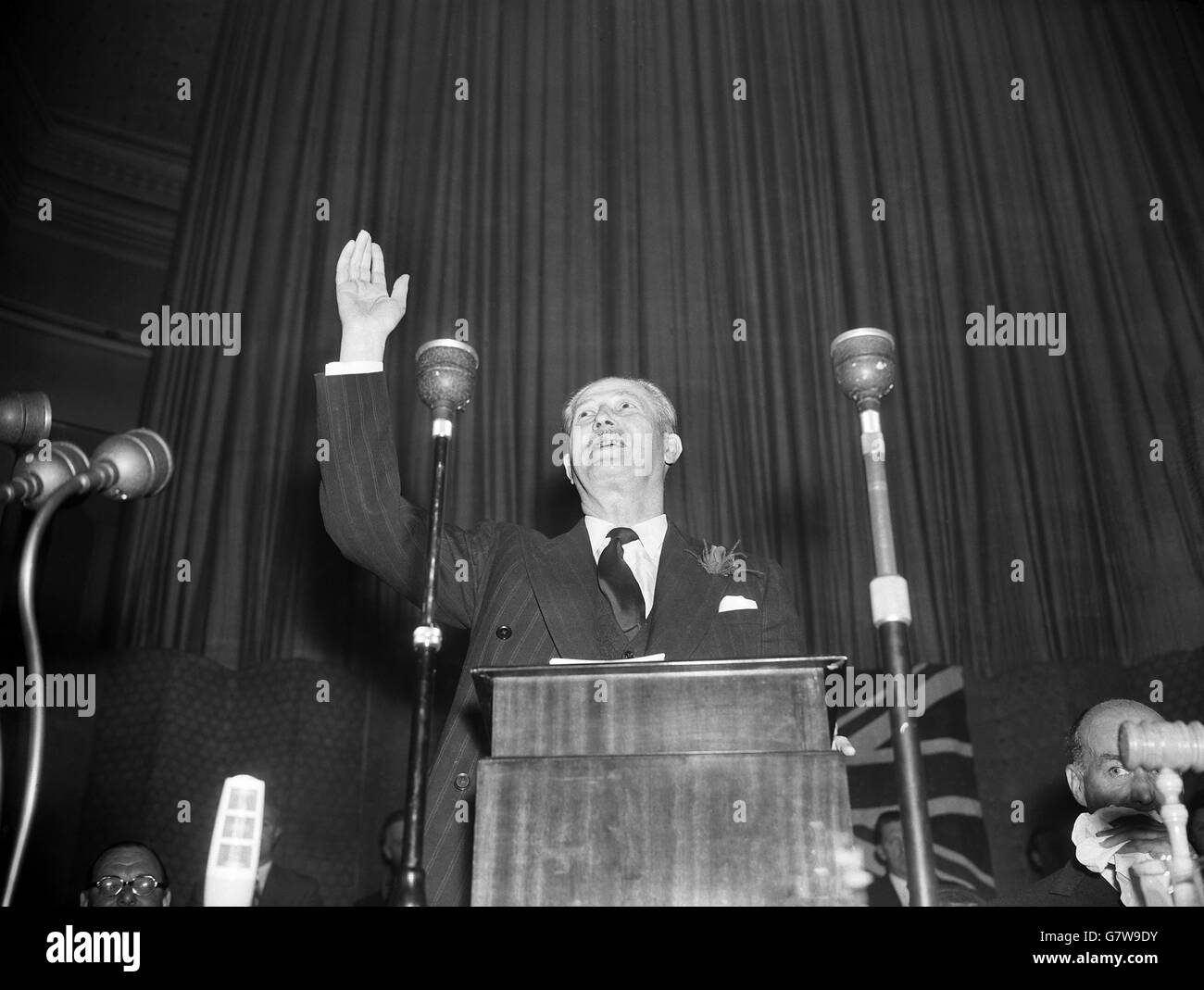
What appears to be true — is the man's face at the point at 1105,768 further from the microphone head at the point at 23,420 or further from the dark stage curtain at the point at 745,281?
the microphone head at the point at 23,420

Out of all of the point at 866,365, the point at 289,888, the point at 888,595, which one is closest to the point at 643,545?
the point at 866,365

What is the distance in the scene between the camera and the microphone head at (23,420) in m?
1.72

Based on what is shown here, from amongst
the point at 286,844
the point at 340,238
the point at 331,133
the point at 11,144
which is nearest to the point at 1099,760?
the point at 286,844

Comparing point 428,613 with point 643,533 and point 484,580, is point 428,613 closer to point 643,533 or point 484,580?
point 484,580

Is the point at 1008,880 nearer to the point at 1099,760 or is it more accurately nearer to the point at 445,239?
the point at 1099,760

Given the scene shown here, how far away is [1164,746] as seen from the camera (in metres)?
1.40

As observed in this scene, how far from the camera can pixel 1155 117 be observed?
460 cm

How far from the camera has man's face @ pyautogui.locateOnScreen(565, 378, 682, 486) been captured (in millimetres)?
2580

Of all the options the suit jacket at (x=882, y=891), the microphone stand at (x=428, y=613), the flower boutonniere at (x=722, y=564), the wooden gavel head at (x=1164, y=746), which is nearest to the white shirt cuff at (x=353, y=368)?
the microphone stand at (x=428, y=613)

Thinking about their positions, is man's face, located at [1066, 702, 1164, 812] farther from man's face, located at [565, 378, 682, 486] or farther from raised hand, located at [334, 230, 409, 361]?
raised hand, located at [334, 230, 409, 361]

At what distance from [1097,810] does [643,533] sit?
121cm

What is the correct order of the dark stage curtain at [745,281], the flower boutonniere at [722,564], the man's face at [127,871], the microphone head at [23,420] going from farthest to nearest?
the dark stage curtain at [745,281]
the man's face at [127,871]
the flower boutonniere at [722,564]
the microphone head at [23,420]

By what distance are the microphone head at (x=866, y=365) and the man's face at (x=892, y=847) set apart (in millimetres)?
2134

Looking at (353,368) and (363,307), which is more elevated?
(363,307)
